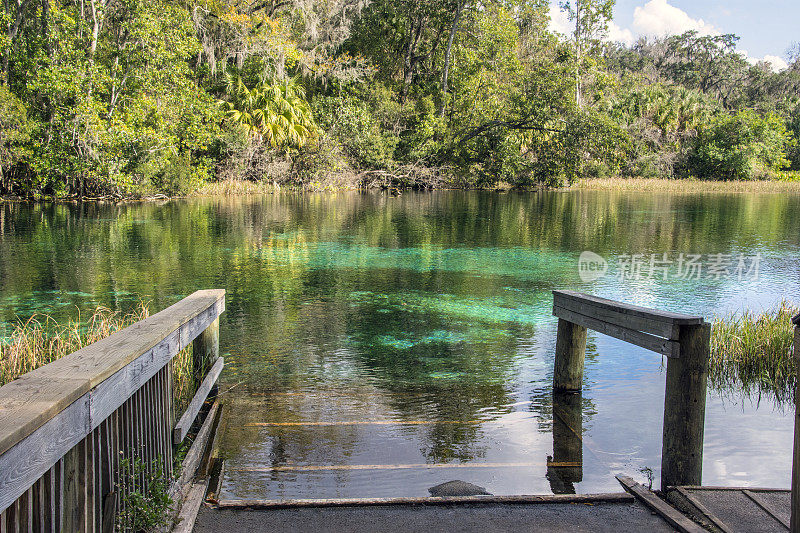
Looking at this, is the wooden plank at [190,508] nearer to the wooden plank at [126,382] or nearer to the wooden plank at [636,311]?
the wooden plank at [126,382]

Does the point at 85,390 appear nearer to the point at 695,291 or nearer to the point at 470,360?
the point at 470,360

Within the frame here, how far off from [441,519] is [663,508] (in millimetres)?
1208

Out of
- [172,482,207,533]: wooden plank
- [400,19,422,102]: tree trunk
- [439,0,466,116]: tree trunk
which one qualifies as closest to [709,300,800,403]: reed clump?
[172,482,207,533]: wooden plank

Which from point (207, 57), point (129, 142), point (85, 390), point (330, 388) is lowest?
point (330, 388)

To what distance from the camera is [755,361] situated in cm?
759

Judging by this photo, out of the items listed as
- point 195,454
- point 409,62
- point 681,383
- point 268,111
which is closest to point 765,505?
point 681,383

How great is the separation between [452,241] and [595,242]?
13.5 ft

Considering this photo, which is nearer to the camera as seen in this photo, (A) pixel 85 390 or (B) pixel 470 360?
(A) pixel 85 390

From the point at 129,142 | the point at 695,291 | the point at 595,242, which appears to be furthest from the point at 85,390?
the point at 129,142

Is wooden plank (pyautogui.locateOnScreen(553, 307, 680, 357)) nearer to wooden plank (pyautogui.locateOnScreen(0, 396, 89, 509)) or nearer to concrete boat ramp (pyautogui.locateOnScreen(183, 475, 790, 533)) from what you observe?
concrete boat ramp (pyautogui.locateOnScreen(183, 475, 790, 533))

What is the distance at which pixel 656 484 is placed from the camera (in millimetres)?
4656

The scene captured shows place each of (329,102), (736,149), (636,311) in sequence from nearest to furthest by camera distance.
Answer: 1. (636,311)
2. (329,102)
3. (736,149)

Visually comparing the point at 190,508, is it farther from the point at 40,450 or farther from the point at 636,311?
the point at 636,311

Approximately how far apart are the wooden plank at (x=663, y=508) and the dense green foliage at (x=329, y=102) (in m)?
24.2
